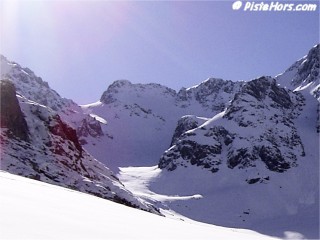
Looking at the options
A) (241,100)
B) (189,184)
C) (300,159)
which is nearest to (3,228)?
(189,184)

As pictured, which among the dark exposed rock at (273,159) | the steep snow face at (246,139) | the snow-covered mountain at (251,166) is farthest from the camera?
the steep snow face at (246,139)

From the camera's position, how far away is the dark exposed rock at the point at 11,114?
57000 mm

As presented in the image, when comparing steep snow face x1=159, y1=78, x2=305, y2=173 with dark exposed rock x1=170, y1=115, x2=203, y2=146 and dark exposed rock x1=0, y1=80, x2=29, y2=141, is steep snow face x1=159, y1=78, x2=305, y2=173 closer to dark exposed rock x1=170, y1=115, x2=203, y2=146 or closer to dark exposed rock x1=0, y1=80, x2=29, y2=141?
dark exposed rock x1=170, y1=115, x2=203, y2=146

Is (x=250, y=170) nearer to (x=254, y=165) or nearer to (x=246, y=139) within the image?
(x=254, y=165)

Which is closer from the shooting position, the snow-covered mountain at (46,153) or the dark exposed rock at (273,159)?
the snow-covered mountain at (46,153)

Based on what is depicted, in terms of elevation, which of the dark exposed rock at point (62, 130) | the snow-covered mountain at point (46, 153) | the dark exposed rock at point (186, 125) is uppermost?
the dark exposed rock at point (186, 125)

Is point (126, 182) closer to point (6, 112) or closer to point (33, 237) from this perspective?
point (6, 112)

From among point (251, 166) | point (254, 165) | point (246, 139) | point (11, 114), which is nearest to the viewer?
point (11, 114)

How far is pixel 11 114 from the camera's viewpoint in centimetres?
5806

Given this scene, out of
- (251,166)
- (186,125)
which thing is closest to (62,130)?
(251,166)

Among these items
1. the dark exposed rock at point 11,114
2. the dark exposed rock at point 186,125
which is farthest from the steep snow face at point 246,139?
the dark exposed rock at point 11,114

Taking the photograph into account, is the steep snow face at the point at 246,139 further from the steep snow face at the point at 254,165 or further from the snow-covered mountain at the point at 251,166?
the snow-covered mountain at the point at 251,166

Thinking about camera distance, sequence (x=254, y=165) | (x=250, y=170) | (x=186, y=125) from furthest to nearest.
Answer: (x=186, y=125)
(x=254, y=165)
(x=250, y=170)

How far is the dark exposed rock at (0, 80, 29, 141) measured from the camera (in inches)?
2244
